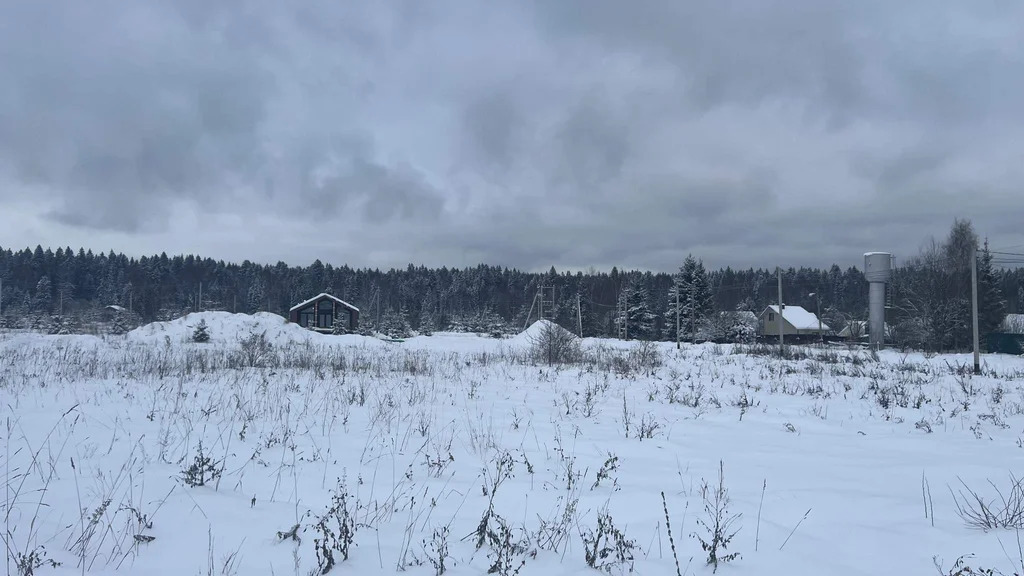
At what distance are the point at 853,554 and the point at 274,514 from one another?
3911 millimetres

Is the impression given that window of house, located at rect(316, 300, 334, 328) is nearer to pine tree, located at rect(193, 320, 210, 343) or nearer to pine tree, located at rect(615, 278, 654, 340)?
pine tree, located at rect(193, 320, 210, 343)

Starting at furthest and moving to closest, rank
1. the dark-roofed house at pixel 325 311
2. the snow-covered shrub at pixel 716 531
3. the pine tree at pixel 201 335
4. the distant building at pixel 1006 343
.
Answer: the dark-roofed house at pixel 325 311
the distant building at pixel 1006 343
the pine tree at pixel 201 335
the snow-covered shrub at pixel 716 531

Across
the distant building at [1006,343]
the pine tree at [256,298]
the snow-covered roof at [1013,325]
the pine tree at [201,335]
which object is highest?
the pine tree at [256,298]

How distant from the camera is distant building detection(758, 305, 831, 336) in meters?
66.7

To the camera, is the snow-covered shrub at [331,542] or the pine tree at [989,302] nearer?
the snow-covered shrub at [331,542]

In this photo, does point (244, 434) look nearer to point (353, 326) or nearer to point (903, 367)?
point (903, 367)

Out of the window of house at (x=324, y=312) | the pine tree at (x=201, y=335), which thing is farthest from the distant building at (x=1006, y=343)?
the window of house at (x=324, y=312)

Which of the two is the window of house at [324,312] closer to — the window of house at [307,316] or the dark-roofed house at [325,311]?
the dark-roofed house at [325,311]

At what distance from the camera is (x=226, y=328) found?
127 feet

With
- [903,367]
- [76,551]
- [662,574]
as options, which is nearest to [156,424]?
[76,551]

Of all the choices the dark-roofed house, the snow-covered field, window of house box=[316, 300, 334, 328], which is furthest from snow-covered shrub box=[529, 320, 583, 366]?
window of house box=[316, 300, 334, 328]

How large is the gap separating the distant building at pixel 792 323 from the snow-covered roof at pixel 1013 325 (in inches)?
783

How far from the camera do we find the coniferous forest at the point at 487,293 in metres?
41.4

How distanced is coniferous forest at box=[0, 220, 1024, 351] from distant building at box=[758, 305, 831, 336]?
2464mm
